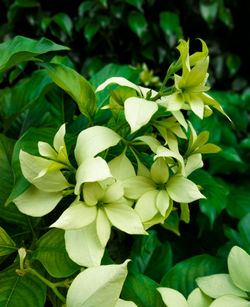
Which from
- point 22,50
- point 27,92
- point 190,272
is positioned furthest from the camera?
point 27,92

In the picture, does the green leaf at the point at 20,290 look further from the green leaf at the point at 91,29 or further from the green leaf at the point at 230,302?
the green leaf at the point at 91,29

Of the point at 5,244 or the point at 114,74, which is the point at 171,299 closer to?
the point at 5,244

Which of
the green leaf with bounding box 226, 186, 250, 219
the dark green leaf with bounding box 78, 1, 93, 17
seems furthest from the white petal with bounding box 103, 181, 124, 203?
the dark green leaf with bounding box 78, 1, 93, 17

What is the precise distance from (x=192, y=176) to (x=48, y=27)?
3.83 feet

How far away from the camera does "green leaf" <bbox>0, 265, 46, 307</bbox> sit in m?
0.45

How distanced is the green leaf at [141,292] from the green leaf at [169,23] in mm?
1401

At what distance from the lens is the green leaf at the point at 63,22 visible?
1.59 m

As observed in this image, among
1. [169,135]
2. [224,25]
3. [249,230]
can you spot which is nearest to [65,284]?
[169,135]

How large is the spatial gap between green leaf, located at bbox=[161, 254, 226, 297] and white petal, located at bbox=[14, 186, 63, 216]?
27 cm

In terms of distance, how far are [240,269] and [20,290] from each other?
1.01ft

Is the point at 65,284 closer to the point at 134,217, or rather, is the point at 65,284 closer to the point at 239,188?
the point at 134,217

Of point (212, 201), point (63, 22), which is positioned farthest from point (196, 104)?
point (63, 22)

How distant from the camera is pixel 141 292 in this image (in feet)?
1.74

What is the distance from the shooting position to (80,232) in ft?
1.34
